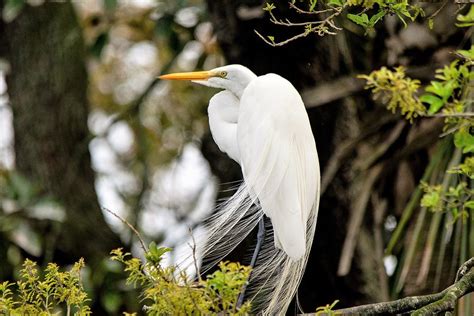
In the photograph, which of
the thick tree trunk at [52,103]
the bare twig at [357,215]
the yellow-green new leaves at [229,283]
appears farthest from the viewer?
the thick tree trunk at [52,103]

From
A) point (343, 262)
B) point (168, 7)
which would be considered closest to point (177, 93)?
point (168, 7)

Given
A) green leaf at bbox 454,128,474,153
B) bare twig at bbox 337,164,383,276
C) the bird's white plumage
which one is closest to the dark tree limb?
green leaf at bbox 454,128,474,153

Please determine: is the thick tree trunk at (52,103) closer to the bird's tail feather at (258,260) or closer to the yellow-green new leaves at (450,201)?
the bird's tail feather at (258,260)

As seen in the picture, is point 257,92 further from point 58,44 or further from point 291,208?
point 58,44

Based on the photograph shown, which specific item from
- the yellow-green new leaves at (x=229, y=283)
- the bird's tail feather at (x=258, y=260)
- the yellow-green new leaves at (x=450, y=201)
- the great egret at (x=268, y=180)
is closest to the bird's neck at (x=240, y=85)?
the great egret at (x=268, y=180)

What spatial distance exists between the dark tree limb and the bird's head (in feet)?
3.10

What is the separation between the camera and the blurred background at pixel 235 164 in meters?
3.36

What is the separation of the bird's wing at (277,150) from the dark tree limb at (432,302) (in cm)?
53

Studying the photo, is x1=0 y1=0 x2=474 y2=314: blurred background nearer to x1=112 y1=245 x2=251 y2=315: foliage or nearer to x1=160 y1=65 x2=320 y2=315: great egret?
x1=160 y1=65 x2=320 y2=315: great egret

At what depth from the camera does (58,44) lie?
4.53 metres

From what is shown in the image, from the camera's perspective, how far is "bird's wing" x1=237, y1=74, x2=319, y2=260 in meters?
2.43

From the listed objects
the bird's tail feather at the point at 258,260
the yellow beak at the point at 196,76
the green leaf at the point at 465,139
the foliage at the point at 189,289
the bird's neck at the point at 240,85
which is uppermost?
the foliage at the point at 189,289

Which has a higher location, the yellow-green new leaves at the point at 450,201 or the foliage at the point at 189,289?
the foliage at the point at 189,289

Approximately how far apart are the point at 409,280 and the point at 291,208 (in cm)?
93
